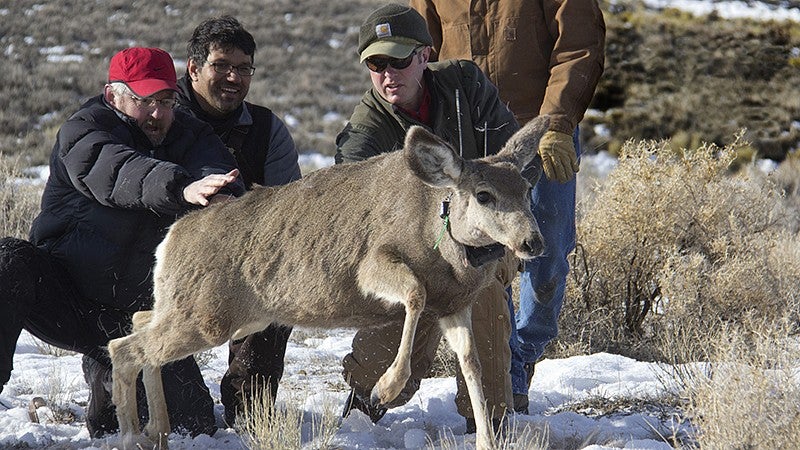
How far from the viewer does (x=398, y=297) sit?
4742mm

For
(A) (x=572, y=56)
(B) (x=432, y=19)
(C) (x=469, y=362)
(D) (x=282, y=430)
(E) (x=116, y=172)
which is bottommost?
(D) (x=282, y=430)

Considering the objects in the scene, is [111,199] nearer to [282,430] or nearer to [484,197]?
[282,430]

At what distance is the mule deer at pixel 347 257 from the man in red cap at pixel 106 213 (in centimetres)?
34

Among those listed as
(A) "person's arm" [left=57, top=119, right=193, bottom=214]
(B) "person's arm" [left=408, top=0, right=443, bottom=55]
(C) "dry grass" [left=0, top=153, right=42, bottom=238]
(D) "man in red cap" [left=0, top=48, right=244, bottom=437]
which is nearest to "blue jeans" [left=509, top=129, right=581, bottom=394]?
(B) "person's arm" [left=408, top=0, right=443, bottom=55]

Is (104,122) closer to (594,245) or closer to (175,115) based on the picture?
(175,115)

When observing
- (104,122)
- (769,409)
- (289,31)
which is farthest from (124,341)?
(289,31)

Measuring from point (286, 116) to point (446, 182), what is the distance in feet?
74.6

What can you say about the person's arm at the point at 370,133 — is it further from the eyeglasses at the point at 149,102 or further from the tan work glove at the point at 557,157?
the eyeglasses at the point at 149,102

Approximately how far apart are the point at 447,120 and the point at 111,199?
76.1 inches

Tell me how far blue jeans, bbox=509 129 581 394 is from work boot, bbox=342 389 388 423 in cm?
87

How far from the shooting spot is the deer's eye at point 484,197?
4680 millimetres

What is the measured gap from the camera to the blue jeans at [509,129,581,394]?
21.8ft

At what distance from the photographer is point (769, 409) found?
4.72m

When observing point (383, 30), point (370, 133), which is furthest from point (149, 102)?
point (383, 30)
